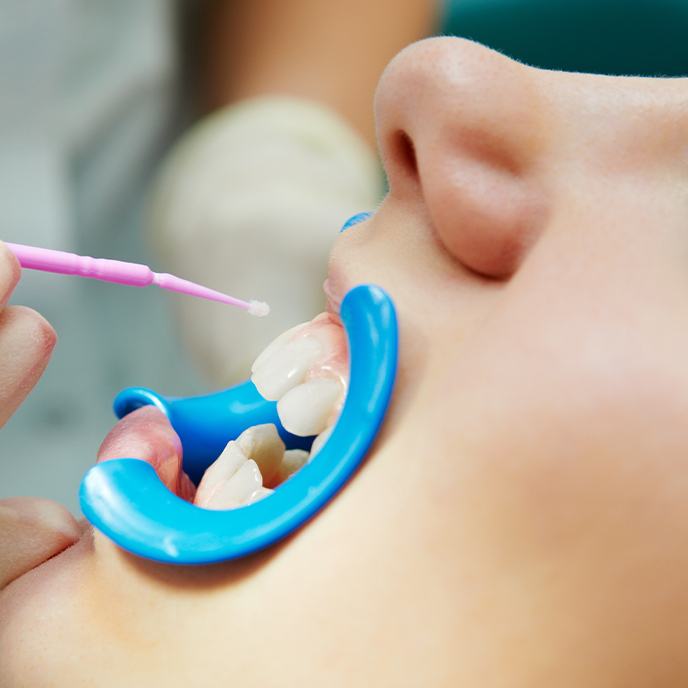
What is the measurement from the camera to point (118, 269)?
603mm

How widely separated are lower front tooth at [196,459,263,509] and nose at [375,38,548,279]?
0.16m

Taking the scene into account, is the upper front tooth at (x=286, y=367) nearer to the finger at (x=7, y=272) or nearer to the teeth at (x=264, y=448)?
the teeth at (x=264, y=448)

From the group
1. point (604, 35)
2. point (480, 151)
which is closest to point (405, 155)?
point (480, 151)

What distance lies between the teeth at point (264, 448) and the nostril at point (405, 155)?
17 centimetres

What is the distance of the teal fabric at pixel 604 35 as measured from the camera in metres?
1.55

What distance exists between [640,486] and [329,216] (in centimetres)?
78

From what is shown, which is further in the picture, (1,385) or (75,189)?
(75,189)

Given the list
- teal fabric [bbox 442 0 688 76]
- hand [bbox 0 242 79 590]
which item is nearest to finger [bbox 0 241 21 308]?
hand [bbox 0 242 79 590]

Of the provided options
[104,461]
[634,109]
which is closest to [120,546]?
[104,461]

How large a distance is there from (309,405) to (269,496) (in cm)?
6

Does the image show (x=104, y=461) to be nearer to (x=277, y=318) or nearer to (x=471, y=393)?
(x=471, y=393)

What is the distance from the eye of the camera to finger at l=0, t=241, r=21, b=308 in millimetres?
532

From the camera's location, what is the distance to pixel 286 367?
1.91ft

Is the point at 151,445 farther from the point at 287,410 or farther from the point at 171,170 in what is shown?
the point at 171,170
